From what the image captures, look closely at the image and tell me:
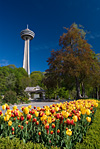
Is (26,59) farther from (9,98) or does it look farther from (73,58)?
(9,98)

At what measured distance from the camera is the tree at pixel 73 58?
15.5 metres

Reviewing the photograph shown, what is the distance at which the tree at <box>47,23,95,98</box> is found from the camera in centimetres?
1546

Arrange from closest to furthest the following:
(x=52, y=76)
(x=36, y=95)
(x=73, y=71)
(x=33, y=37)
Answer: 1. (x=73, y=71)
2. (x=52, y=76)
3. (x=36, y=95)
4. (x=33, y=37)

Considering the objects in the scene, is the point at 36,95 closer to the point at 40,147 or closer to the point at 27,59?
the point at 40,147

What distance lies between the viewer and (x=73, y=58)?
603 inches

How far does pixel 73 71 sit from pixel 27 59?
2361 inches

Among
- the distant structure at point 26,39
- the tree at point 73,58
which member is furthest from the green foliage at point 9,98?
the distant structure at point 26,39

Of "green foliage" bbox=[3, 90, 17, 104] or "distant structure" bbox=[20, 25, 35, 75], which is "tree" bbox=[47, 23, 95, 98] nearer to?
"green foliage" bbox=[3, 90, 17, 104]

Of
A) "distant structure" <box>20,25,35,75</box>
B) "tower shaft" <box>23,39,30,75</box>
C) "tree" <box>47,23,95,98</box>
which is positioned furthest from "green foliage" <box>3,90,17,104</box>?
"distant structure" <box>20,25,35,75</box>

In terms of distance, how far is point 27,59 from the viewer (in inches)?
2840

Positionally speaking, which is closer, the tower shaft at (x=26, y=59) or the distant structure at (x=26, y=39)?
the tower shaft at (x=26, y=59)

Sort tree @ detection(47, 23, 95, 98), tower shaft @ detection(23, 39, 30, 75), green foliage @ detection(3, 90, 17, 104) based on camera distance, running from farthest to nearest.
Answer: tower shaft @ detection(23, 39, 30, 75) → tree @ detection(47, 23, 95, 98) → green foliage @ detection(3, 90, 17, 104)

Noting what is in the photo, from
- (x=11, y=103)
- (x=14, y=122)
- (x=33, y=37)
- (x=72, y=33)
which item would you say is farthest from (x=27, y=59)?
(x=14, y=122)

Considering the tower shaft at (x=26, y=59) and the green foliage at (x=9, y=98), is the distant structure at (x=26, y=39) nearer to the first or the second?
the tower shaft at (x=26, y=59)
